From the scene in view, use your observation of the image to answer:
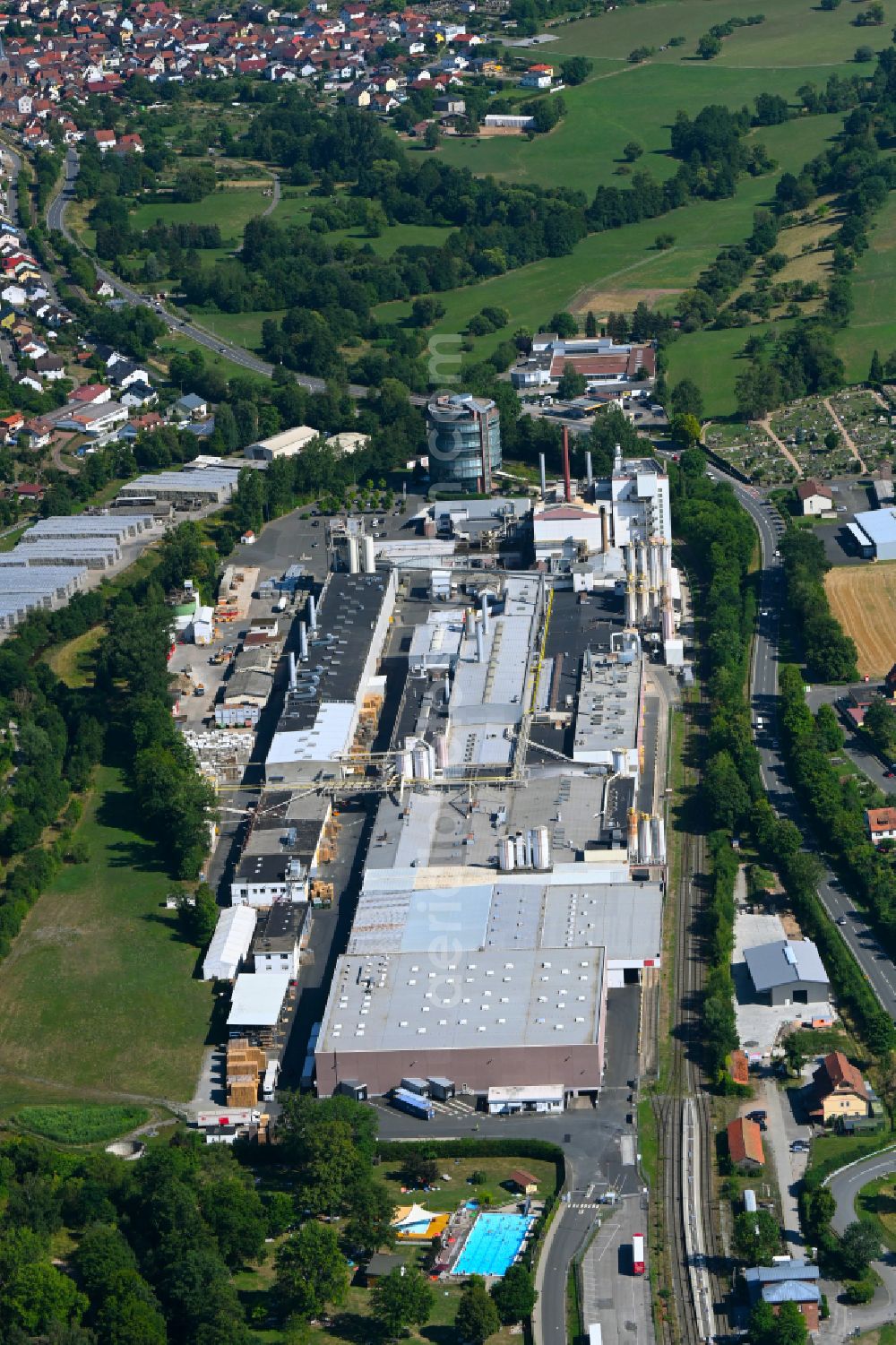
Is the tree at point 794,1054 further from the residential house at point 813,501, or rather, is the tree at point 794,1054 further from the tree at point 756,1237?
the residential house at point 813,501

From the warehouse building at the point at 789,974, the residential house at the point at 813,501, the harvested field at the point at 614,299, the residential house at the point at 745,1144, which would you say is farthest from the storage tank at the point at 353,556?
the residential house at the point at 745,1144

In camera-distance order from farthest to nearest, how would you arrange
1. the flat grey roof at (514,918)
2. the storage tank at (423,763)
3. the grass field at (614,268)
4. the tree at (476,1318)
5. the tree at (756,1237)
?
the grass field at (614,268)
the storage tank at (423,763)
the flat grey roof at (514,918)
the tree at (756,1237)
the tree at (476,1318)

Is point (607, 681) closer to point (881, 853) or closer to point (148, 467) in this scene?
point (881, 853)

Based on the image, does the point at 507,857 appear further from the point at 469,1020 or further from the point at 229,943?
the point at 229,943

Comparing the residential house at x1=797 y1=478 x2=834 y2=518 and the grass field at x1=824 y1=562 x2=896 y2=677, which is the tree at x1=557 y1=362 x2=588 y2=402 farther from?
the grass field at x1=824 y1=562 x2=896 y2=677

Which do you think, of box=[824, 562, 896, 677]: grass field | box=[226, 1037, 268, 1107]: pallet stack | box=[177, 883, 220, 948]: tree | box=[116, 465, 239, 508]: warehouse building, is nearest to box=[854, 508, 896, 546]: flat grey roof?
box=[824, 562, 896, 677]: grass field

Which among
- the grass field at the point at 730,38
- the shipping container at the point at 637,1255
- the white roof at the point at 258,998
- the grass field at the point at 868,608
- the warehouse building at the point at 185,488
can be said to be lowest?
the grass field at the point at 868,608

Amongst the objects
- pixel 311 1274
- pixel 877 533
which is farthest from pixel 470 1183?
pixel 877 533
